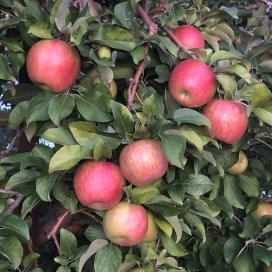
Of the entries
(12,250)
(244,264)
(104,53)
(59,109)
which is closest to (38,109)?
(59,109)

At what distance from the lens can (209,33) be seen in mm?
1110

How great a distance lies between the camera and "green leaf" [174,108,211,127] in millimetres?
841

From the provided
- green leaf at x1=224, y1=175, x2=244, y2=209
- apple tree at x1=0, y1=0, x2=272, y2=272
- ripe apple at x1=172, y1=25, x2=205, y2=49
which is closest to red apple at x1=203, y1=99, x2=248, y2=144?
apple tree at x1=0, y1=0, x2=272, y2=272

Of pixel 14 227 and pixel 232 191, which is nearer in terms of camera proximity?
pixel 14 227

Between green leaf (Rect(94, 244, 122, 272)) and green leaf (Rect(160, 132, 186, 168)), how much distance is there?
0.83 ft

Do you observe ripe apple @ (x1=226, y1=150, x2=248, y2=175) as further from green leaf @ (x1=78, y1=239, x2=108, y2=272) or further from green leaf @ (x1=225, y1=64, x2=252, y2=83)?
green leaf @ (x1=78, y1=239, x2=108, y2=272)

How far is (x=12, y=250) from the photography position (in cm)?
90

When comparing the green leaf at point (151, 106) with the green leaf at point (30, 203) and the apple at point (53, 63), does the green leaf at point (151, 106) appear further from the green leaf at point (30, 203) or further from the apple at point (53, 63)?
the green leaf at point (30, 203)

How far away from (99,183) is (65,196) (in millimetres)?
122


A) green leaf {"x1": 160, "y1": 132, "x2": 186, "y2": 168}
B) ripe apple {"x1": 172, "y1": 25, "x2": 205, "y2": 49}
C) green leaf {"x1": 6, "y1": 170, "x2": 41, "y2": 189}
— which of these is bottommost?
green leaf {"x1": 6, "y1": 170, "x2": 41, "y2": 189}

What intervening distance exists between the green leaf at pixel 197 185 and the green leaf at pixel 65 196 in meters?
0.23

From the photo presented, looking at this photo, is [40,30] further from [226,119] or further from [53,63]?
[226,119]

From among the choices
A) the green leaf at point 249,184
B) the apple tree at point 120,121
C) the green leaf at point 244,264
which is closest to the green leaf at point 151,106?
the apple tree at point 120,121

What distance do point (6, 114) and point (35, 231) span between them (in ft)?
0.97
